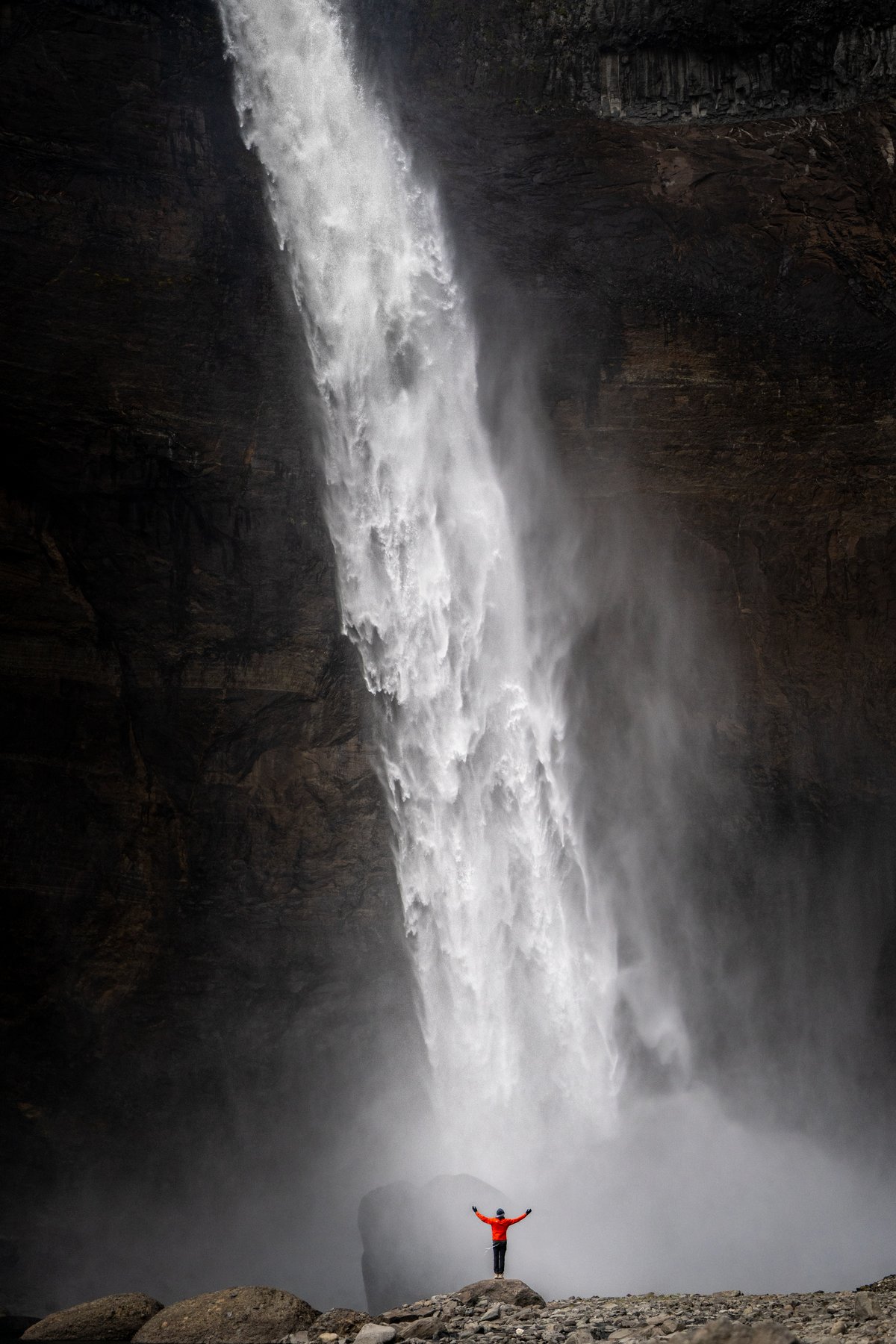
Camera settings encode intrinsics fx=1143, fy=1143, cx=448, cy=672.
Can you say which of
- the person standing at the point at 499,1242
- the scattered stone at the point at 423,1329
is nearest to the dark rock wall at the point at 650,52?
the person standing at the point at 499,1242

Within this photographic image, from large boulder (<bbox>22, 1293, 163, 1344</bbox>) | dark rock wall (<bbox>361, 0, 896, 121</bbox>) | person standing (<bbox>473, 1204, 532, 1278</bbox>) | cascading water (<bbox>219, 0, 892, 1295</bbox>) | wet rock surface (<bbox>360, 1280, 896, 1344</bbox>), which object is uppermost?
dark rock wall (<bbox>361, 0, 896, 121</bbox>)

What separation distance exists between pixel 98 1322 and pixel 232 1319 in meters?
1.51

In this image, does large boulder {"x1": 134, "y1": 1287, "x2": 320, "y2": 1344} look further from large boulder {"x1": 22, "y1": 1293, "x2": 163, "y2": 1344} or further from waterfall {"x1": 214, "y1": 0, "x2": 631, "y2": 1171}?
waterfall {"x1": 214, "y1": 0, "x2": 631, "y2": 1171}

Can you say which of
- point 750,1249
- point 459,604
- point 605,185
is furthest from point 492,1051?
point 605,185

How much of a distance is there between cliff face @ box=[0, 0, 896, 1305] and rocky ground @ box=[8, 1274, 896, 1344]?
4.70 metres

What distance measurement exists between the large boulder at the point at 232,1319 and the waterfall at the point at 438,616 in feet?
15.3

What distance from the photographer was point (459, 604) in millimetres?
16703

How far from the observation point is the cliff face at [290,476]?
16.0m

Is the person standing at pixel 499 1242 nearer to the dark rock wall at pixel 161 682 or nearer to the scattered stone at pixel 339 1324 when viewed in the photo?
the scattered stone at pixel 339 1324

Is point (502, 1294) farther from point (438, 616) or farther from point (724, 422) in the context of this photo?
point (724, 422)

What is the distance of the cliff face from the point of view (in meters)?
16.0

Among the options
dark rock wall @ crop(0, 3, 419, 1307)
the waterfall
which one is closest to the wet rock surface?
the waterfall

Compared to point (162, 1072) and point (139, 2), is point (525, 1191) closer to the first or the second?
point (162, 1072)

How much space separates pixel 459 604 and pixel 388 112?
26.2ft
